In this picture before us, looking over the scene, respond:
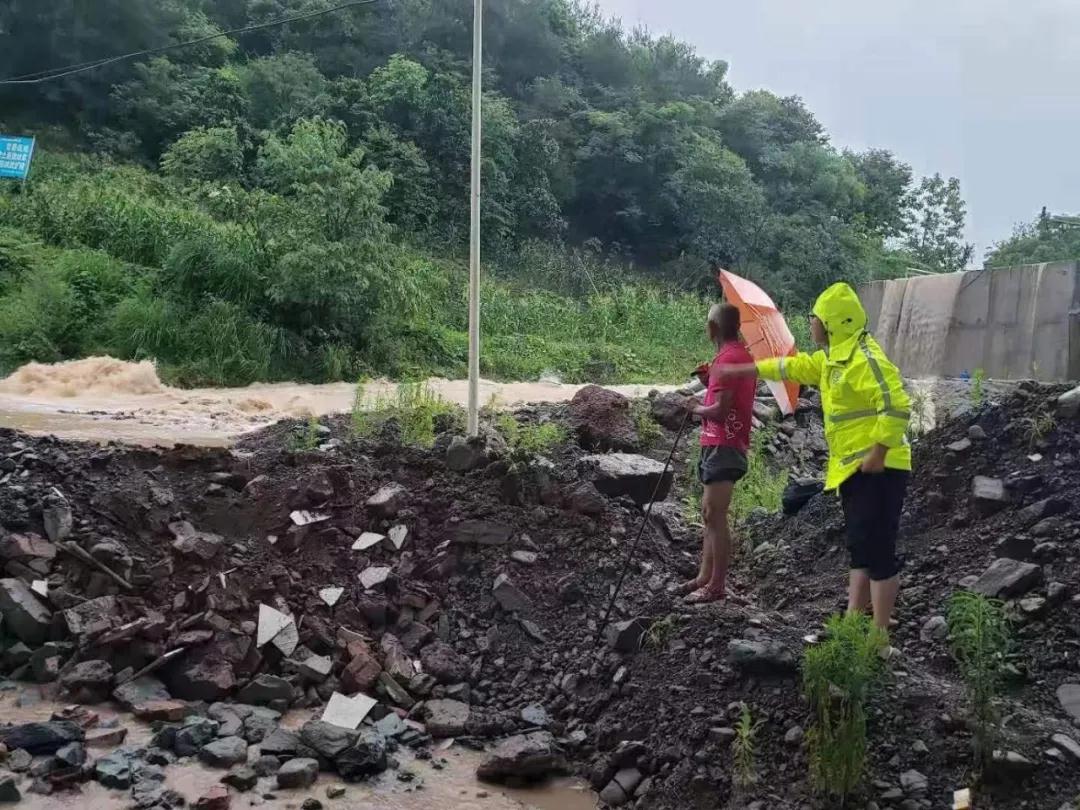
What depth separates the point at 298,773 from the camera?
3.75 m

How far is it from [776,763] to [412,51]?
3355 cm

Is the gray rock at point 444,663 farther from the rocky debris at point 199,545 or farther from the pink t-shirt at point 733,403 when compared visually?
the pink t-shirt at point 733,403

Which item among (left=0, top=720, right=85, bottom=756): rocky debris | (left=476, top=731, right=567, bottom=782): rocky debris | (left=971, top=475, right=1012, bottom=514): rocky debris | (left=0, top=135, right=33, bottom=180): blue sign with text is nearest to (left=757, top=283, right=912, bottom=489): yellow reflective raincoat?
(left=971, top=475, right=1012, bottom=514): rocky debris

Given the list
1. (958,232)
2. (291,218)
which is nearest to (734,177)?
(958,232)

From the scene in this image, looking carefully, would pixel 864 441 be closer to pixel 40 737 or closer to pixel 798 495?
pixel 798 495

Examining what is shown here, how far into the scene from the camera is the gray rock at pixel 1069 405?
5590 mm

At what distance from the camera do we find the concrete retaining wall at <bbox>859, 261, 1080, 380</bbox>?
741cm

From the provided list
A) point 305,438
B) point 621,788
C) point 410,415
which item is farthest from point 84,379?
point 621,788

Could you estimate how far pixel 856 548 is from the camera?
4.16 meters

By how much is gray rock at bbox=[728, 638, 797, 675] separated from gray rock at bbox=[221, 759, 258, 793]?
2096mm

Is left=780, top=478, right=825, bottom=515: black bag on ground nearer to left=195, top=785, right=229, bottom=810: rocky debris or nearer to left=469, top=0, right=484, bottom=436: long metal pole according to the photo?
left=469, top=0, right=484, bottom=436: long metal pole

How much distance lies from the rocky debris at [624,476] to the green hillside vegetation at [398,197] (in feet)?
38.2

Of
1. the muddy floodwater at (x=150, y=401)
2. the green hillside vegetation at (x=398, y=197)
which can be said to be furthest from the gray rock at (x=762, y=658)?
the green hillside vegetation at (x=398, y=197)

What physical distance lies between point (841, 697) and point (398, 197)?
86.5 ft
